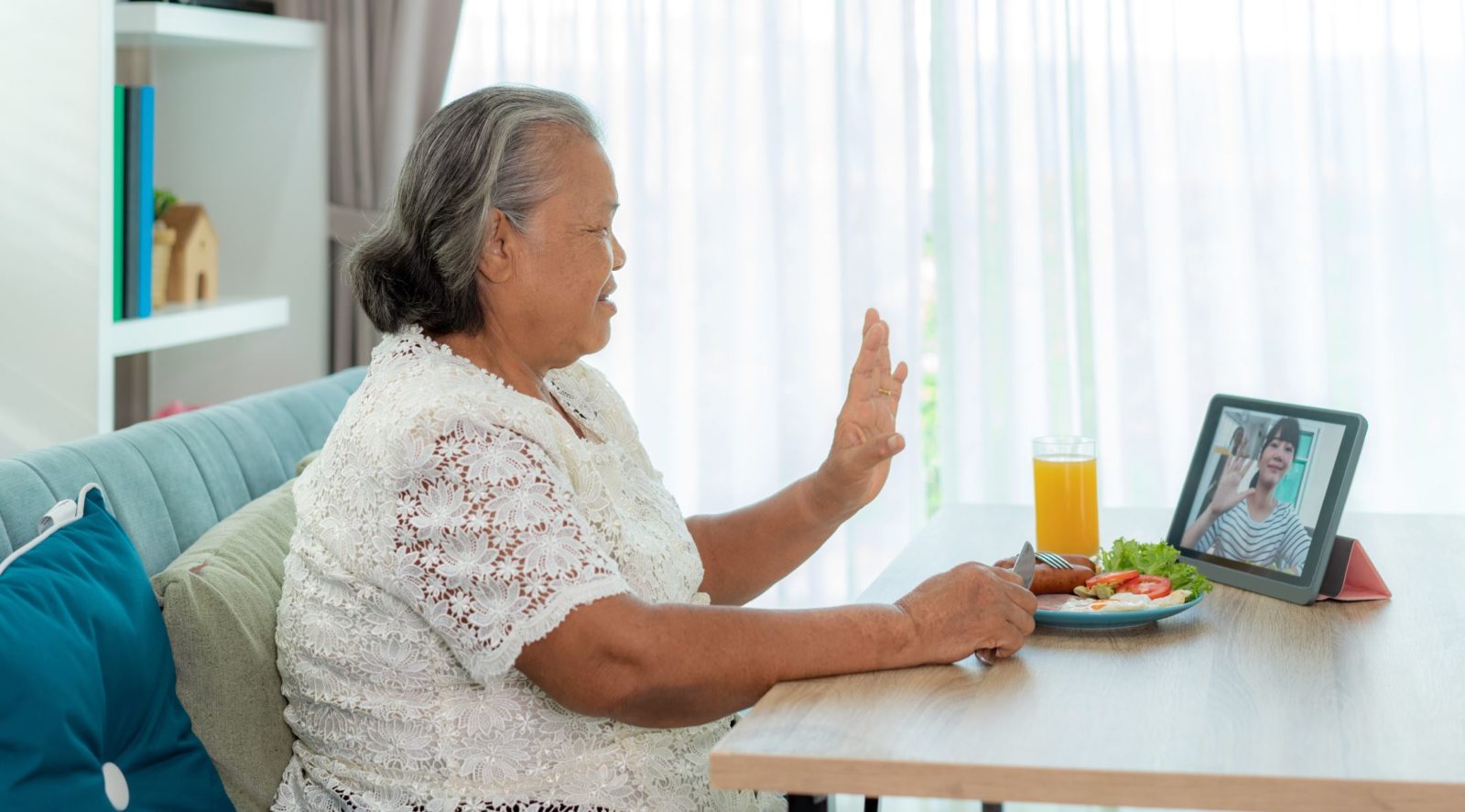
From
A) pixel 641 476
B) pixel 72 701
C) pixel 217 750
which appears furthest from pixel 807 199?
pixel 72 701

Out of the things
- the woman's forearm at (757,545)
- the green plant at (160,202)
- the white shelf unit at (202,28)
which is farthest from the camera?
the green plant at (160,202)

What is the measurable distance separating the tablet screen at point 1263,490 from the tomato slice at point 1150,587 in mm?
155

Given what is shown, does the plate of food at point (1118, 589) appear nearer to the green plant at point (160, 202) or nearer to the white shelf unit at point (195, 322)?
the white shelf unit at point (195, 322)

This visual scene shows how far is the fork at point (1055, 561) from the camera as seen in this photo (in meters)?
1.49

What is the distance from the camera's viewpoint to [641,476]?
1.67 m

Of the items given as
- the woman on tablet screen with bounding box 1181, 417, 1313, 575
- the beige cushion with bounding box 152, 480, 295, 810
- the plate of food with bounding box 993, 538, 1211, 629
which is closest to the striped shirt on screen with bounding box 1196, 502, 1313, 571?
the woman on tablet screen with bounding box 1181, 417, 1313, 575

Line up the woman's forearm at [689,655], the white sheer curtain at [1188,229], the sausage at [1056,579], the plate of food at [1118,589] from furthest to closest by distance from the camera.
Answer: the white sheer curtain at [1188,229], the sausage at [1056,579], the plate of food at [1118,589], the woman's forearm at [689,655]

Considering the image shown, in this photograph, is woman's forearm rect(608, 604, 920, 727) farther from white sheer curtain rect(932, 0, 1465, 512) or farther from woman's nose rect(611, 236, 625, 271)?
white sheer curtain rect(932, 0, 1465, 512)

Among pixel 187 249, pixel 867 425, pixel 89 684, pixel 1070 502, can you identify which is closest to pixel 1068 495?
pixel 1070 502

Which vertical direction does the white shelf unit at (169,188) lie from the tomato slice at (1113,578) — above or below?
above

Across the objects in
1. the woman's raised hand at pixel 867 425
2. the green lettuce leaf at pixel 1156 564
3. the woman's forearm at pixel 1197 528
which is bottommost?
the green lettuce leaf at pixel 1156 564

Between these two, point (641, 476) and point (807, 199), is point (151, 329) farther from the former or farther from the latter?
point (807, 199)

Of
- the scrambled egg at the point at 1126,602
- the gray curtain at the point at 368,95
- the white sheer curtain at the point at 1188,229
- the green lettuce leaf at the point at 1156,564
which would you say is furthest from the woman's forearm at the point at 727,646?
the gray curtain at the point at 368,95

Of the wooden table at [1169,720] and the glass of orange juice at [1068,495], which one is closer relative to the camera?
the wooden table at [1169,720]
